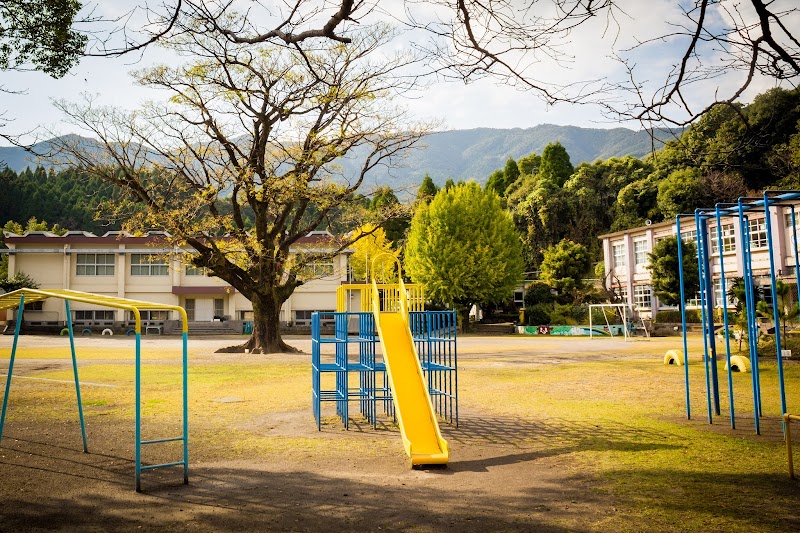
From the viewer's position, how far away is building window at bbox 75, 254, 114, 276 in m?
49.6

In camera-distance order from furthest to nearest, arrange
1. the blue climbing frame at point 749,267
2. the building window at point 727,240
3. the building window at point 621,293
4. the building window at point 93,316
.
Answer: the building window at point 93,316 < the building window at point 621,293 < the building window at point 727,240 < the blue climbing frame at point 749,267

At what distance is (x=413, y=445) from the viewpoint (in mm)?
7559

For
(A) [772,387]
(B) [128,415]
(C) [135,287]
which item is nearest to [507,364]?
(A) [772,387]

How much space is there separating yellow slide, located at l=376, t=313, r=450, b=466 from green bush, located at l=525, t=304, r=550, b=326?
37814 millimetres

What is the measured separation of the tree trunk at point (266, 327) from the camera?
2773cm

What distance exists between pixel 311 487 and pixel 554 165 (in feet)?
212

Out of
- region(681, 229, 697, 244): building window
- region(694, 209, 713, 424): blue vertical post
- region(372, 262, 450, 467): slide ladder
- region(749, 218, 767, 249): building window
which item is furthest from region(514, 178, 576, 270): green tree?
region(372, 262, 450, 467): slide ladder

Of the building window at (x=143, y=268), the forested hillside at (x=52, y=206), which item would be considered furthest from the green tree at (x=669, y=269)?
the forested hillside at (x=52, y=206)

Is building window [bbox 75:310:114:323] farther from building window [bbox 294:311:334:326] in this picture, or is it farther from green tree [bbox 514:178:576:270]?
green tree [bbox 514:178:576:270]

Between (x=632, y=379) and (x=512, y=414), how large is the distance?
21.5ft

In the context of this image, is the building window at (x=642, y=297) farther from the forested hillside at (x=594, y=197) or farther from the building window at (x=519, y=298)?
the building window at (x=519, y=298)

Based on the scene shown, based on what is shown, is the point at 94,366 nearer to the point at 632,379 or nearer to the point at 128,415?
the point at 128,415

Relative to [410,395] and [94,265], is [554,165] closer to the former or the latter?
[94,265]

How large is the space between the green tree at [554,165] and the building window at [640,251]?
1825 cm
